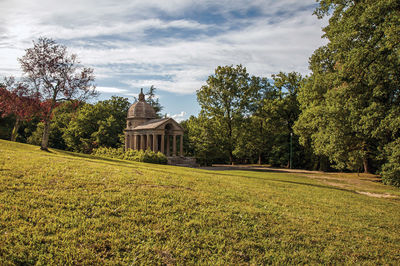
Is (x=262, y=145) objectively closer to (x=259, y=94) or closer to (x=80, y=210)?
(x=259, y=94)

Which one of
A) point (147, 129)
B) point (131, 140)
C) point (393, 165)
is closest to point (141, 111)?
point (131, 140)

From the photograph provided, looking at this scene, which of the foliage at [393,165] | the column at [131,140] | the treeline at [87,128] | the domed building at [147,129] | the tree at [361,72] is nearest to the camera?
the tree at [361,72]

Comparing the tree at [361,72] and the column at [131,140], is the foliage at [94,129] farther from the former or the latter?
the tree at [361,72]

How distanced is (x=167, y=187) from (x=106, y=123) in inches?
1502

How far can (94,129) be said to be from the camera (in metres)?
46.8

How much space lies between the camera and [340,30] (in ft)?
61.7

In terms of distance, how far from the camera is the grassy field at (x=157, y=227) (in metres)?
4.75

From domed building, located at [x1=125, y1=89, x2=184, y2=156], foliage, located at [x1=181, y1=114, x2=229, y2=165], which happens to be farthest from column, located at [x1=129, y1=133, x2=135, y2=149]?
foliage, located at [x1=181, y1=114, x2=229, y2=165]

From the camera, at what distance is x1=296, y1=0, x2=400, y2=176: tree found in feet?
53.3

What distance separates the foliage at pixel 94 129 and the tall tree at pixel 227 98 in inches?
656

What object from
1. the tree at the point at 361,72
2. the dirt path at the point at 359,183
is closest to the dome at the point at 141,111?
the dirt path at the point at 359,183

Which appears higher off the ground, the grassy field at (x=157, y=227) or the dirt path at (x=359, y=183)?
the grassy field at (x=157, y=227)

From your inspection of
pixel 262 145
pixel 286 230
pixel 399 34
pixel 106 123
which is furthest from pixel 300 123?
pixel 106 123

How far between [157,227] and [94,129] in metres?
44.9
